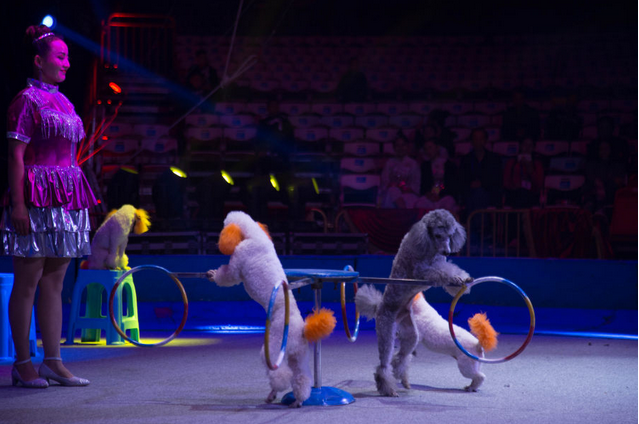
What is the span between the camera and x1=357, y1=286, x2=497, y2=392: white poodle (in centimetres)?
398

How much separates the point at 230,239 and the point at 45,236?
95 centimetres

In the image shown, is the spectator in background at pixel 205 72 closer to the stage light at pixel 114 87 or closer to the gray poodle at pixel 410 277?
the stage light at pixel 114 87

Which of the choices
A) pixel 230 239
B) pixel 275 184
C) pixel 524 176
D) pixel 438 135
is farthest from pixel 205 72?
pixel 230 239

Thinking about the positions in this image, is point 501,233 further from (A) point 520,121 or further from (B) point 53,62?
(B) point 53,62

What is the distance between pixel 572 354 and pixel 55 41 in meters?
4.07

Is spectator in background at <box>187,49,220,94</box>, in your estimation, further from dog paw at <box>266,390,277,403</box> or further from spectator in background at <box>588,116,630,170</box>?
dog paw at <box>266,390,277,403</box>

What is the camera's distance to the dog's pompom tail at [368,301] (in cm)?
421

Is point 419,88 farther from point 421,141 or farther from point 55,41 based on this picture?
point 55,41

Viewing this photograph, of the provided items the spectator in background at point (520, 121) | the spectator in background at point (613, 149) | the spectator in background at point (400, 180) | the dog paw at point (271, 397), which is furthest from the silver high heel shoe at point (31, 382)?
the spectator in background at point (520, 121)

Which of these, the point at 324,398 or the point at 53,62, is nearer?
the point at 324,398

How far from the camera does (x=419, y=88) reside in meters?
13.3

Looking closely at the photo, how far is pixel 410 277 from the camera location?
3.96 metres

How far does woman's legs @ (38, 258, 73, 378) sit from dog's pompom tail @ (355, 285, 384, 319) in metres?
1.61

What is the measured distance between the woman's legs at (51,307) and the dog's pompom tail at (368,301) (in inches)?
63.2
